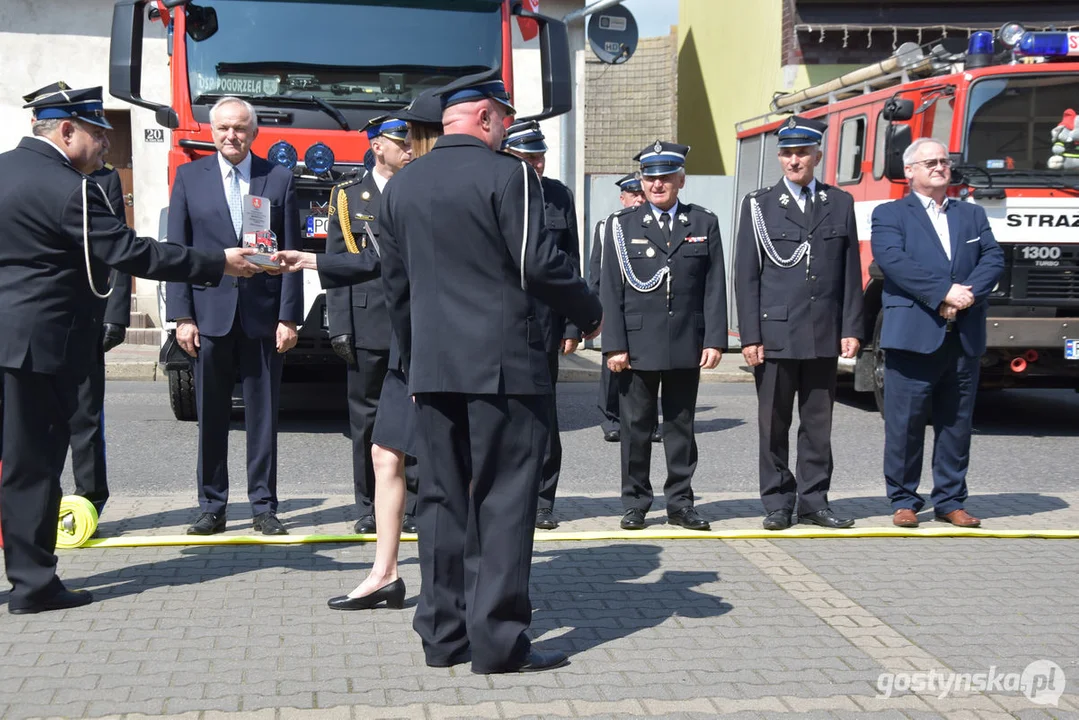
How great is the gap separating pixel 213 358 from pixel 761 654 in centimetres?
327

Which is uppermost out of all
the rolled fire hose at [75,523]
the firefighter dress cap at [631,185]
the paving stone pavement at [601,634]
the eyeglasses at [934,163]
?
the firefighter dress cap at [631,185]

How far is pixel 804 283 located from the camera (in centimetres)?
712

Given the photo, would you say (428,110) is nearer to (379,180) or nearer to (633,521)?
(379,180)

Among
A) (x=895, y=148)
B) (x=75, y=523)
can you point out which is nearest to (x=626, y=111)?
(x=895, y=148)

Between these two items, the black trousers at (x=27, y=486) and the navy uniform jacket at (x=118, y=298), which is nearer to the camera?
the black trousers at (x=27, y=486)

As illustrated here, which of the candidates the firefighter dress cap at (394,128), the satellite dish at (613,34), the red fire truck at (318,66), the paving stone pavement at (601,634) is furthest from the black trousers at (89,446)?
the satellite dish at (613,34)

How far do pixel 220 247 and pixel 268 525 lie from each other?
1.39m

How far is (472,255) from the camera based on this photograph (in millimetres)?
4523

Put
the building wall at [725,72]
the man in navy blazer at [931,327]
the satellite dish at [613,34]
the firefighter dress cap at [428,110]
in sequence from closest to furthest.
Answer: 1. the firefighter dress cap at [428,110]
2. the man in navy blazer at [931,327]
3. the satellite dish at [613,34]
4. the building wall at [725,72]

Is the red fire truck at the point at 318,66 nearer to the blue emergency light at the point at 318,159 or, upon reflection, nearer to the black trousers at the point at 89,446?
the blue emergency light at the point at 318,159

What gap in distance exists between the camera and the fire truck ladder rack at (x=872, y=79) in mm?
11086

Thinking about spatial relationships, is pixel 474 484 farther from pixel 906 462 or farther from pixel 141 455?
pixel 141 455

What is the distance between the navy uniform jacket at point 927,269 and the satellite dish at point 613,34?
732 centimetres

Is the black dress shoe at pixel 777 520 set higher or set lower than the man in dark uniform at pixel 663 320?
lower
